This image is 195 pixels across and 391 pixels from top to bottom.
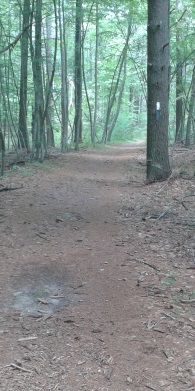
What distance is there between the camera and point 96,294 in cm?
426

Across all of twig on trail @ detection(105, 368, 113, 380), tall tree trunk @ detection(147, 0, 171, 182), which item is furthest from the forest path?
tall tree trunk @ detection(147, 0, 171, 182)

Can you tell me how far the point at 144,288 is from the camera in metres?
4.34

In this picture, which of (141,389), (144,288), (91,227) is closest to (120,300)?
(144,288)

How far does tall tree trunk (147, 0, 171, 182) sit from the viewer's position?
9297mm

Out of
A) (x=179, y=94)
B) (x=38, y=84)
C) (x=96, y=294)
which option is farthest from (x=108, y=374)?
(x=179, y=94)

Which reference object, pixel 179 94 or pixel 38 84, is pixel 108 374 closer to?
Answer: pixel 38 84

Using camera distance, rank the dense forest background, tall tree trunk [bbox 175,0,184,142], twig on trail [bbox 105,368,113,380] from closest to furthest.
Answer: twig on trail [bbox 105,368,113,380], the dense forest background, tall tree trunk [bbox 175,0,184,142]

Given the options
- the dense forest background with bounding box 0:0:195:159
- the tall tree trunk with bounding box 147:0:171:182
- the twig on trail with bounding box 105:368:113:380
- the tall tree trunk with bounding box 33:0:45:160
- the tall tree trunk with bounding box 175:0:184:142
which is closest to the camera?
the twig on trail with bounding box 105:368:113:380

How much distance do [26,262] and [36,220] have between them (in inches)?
69.7

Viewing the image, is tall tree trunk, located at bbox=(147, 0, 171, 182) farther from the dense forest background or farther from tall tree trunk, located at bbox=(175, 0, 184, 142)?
tall tree trunk, located at bbox=(175, 0, 184, 142)

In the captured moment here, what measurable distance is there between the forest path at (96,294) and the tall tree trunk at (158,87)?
148cm

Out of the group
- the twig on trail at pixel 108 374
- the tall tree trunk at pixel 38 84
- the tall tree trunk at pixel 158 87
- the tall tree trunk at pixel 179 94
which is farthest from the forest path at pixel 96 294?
the tall tree trunk at pixel 179 94

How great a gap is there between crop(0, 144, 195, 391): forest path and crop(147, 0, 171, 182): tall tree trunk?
1.48 metres

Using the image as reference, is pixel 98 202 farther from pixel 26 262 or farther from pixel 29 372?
pixel 29 372
